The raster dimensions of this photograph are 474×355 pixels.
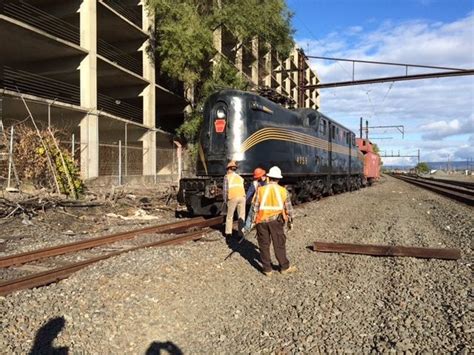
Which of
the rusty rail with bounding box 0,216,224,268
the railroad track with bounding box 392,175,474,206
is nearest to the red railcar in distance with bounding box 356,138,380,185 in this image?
the railroad track with bounding box 392,175,474,206

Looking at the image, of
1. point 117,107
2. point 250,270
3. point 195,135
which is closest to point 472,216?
point 250,270

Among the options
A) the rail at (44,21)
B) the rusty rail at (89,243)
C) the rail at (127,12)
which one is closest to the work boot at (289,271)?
the rusty rail at (89,243)

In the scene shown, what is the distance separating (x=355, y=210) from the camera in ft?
52.7

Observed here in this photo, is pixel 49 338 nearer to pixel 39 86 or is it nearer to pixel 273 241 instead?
pixel 273 241

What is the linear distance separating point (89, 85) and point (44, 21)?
444 cm

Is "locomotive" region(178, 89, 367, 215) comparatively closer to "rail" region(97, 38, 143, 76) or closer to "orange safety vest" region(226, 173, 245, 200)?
"orange safety vest" region(226, 173, 245, 200)

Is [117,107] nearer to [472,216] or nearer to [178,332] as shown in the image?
[472,216]

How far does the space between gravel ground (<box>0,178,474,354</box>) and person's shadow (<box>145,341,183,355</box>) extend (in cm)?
1

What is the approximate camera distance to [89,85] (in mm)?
22938

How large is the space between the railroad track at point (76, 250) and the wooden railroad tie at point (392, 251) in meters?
2.98

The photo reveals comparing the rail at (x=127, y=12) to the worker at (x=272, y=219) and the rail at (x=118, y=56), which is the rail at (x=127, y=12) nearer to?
the rail at (x=118, y=56)

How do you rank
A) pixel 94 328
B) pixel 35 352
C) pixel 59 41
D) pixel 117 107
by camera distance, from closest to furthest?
pixel 35 352 → pixel 94 328 → pixel 59 41 → pixel 117 107

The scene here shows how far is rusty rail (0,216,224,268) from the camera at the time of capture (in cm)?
791

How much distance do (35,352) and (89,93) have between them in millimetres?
20141
